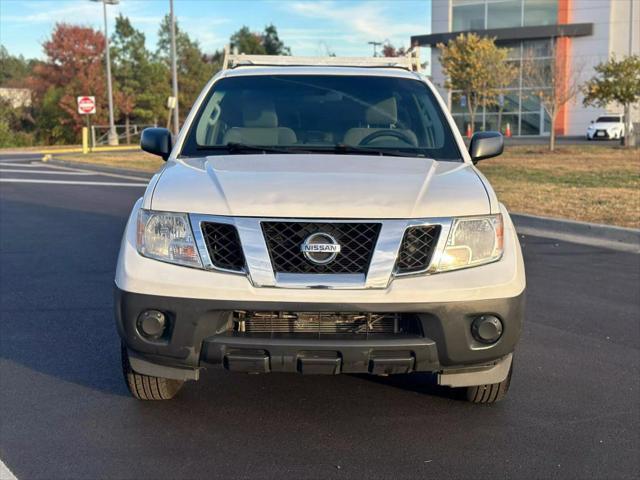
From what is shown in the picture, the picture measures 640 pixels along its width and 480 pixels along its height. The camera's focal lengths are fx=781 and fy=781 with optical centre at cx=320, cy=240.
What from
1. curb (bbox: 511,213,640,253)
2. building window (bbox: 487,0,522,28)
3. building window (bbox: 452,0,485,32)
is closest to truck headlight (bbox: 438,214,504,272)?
curb (bbox: 511,213,640,253)

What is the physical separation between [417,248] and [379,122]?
1697mm

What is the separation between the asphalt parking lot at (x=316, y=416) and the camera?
3.44 metres

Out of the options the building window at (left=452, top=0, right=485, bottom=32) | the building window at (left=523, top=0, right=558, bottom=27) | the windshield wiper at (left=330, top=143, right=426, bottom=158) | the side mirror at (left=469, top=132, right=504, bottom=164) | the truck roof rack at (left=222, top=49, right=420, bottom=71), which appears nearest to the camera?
the windshield wiper at (left=330, top=143, right=426, bottom=158)

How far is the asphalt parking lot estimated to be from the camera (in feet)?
11.3

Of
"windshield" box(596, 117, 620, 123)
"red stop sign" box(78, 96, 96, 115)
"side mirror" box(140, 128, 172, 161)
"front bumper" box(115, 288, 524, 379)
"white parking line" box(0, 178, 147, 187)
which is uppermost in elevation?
"red stop sign" box(78, 96, 96, 115)

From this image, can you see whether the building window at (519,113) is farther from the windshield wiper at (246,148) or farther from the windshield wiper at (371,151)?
the windshield wiper at (246,148)

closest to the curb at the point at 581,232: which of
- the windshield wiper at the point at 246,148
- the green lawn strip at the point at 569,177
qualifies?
the green lawn strip at the point at 569,177

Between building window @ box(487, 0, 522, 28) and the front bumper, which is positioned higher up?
building window @ box(487, 0, 522, 28)

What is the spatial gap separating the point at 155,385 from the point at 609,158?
21.3m

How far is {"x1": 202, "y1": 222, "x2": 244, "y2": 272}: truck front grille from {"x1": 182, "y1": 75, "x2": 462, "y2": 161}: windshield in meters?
1.08

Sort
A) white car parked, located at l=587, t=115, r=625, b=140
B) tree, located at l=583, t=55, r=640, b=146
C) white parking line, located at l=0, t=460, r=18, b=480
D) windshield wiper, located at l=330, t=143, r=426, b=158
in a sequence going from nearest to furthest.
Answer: white parking line, located at l=0, t=460, r=18, b=480, windshield wiper, located at l=330, t=143, r=426, b=158, tree, located at l=583, t=55, r=640, b=146, white car parked, located at l=587, t=115, r=625, b=140

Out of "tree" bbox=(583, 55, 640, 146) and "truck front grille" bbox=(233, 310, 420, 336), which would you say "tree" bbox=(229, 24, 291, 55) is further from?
"truck front grille" bbox=(233, 310, 420, 336)

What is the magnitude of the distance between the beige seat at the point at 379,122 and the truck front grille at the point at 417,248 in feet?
4.67

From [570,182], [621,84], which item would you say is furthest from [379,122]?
[621,84]
